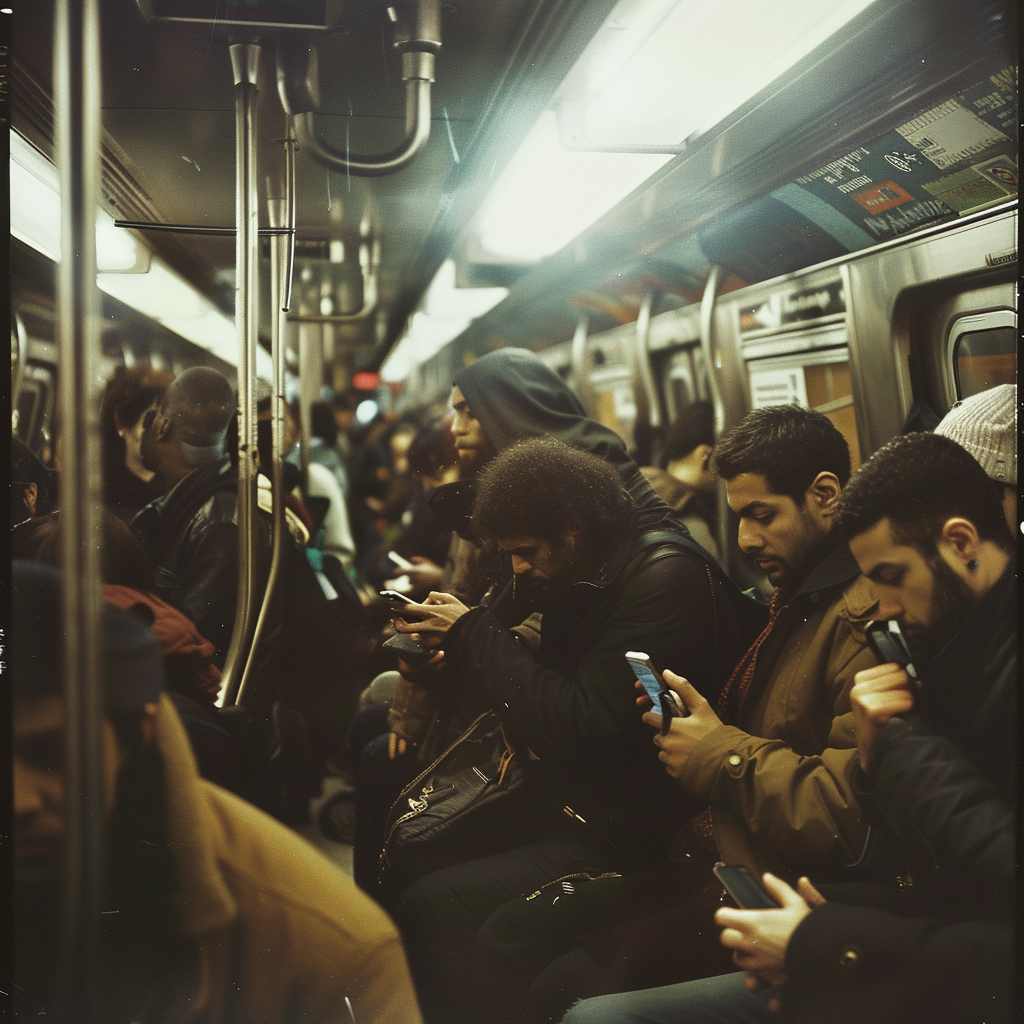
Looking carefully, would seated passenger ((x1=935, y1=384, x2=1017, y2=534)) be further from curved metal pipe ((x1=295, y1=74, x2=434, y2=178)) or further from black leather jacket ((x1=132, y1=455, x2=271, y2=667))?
black leather jacket ((x1=132, y1=455, x2=271, y2=667))

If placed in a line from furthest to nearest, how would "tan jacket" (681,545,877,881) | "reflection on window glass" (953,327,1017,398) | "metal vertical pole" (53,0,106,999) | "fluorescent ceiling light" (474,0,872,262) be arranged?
1. "reflection on window glass" (953,327,1017,398)
2. "tan jacket" (681,545,877,881)
3. "fluorescent ceiling light" (474,0,872,262)
4. "metal vertical pole" (53,0,106,999)

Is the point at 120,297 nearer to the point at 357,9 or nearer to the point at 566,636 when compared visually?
the point at 357,9

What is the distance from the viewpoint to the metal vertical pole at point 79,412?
1.40m

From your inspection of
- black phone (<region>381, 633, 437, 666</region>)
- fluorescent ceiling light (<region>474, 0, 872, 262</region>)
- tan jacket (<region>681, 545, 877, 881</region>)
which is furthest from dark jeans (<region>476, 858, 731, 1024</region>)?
fluorescent ceiling light (<region>474, 0, 872, 262</region>)

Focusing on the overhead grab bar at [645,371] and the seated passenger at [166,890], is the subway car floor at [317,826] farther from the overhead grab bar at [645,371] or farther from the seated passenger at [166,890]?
the overhead grab bar at [645,371]

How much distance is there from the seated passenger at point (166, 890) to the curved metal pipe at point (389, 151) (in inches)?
41.2

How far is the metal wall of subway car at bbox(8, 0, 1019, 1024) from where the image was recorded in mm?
1720

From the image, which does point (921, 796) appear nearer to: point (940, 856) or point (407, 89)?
point (940, 856)

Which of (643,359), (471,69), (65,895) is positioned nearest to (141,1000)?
(65,895)

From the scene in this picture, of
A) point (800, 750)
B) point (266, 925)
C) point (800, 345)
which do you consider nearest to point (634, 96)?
point (800, 345)

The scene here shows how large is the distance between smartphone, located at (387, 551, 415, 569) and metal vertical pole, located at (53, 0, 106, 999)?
590 mm

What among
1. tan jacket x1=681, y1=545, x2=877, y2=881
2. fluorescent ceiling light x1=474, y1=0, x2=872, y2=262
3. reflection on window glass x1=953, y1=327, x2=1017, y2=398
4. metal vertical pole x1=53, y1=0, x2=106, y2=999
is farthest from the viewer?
reflection on window glass x1=953, y1=327, x2=1017, y2=398

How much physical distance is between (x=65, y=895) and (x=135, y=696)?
0.38m

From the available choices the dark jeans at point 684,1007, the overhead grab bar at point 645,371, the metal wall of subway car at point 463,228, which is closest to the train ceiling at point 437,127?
the metal wall of subway car at point 463,228
